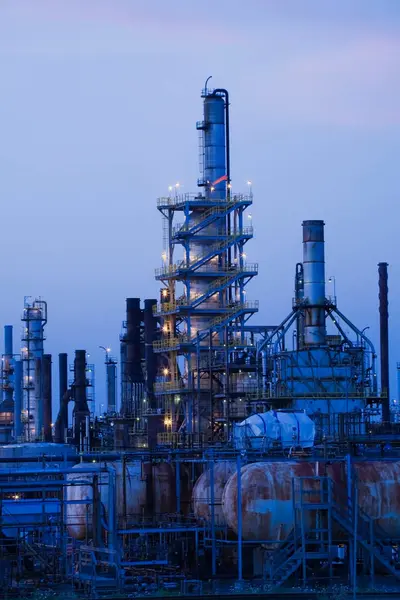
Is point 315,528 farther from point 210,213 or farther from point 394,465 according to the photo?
point 210,213

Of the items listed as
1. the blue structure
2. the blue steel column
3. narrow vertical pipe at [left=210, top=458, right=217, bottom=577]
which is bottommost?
narrow vertical pipe at [left=210, top=458, right=217, bottom=577]

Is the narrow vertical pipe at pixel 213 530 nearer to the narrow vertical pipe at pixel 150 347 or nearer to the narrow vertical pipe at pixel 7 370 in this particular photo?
the narrow vertical pipe at pixel 150 347

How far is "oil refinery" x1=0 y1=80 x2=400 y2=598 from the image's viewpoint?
1694 inches

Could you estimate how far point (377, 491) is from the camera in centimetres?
4466

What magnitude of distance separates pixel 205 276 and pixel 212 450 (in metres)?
31.8

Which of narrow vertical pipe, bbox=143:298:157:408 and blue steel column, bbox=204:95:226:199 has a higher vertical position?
blue steel column, bbox=204:95:226:199

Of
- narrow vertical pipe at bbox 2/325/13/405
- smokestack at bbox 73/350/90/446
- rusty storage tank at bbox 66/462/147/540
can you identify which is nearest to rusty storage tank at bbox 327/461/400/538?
rusty storage tank at bbox 66/462/147/540

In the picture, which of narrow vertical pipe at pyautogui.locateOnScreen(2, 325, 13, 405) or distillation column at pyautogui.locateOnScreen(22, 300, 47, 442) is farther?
narrow vertical pipe at pyautogui.locateOnScreen(2, 325, 13, 405)

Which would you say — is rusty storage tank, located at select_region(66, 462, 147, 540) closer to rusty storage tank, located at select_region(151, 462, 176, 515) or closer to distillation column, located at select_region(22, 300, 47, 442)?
rusty storage tank, located at select_region(151, 462, 176, 515)

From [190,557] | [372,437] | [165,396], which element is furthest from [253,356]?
[190,557]

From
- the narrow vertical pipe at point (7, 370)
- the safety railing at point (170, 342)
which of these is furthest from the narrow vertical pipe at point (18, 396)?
the safety railing at point (170, 342)

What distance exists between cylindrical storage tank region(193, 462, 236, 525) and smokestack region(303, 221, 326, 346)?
64.6ft

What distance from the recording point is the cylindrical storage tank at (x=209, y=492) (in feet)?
158

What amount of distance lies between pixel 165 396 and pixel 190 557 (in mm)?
31536
